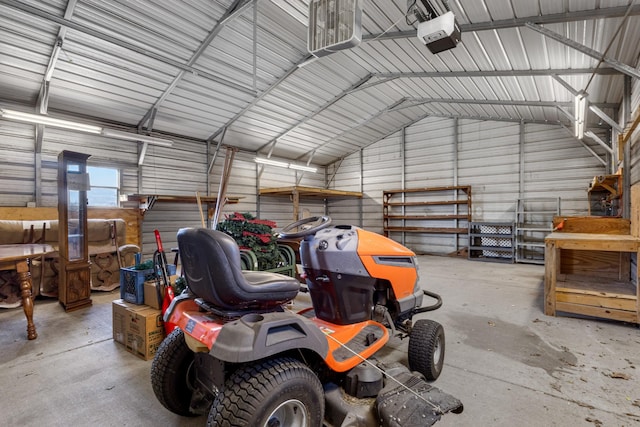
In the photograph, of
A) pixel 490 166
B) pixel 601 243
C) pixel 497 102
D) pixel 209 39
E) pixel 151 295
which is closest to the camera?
pixel 151 295

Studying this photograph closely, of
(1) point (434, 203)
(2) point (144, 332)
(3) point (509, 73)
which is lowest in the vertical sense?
(2) point (144, 332)

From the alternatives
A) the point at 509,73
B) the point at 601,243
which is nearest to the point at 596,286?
the point at 601,243

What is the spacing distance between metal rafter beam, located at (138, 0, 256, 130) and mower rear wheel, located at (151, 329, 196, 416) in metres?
4.83

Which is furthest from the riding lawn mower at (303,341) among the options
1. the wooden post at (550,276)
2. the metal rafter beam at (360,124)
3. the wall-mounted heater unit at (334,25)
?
the metal rafter beam at (360,124)

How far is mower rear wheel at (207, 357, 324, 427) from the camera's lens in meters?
1.15

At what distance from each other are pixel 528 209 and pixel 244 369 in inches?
372

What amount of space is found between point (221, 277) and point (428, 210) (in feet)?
31.8

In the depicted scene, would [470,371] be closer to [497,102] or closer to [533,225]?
[497,102]

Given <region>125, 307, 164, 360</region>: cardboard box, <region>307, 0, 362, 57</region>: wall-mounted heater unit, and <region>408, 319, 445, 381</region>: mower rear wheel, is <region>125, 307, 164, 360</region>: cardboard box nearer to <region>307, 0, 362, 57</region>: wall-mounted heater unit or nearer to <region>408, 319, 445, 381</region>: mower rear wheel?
<region>408, 319, 445, 381</region>: mower rear wheel

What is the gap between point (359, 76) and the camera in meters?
7.19

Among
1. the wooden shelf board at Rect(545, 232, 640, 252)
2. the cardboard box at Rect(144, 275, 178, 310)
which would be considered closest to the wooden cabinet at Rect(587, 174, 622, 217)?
the wooden shelf board at Rect(545, 232, 640, 252)

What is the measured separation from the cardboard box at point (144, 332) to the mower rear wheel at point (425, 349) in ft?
7.18

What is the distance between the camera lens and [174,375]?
65.4 inches

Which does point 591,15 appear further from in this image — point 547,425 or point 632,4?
point 547,425
